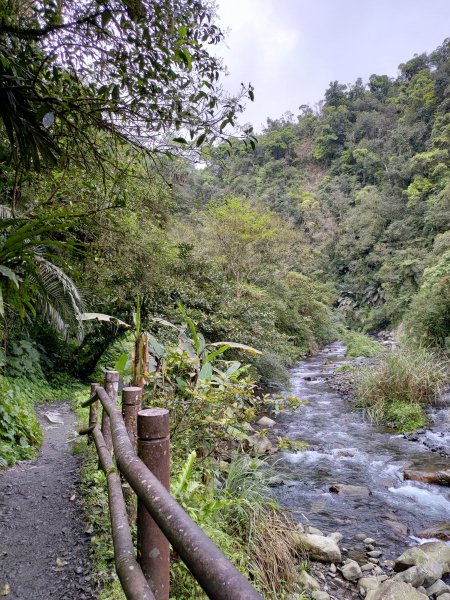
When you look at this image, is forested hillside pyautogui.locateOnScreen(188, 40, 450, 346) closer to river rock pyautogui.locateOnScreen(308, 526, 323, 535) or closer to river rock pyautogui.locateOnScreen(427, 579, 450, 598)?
river rock pyautogui.locateOnScreen(308, 526, 323, 535)

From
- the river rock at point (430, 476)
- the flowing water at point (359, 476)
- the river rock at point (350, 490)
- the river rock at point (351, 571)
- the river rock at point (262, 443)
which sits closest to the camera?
the river rock at point (351, 571)

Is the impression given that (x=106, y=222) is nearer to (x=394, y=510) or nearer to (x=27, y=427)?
(x=27, y=427)

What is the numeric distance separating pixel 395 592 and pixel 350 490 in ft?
8.19

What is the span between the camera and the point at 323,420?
9.15 m

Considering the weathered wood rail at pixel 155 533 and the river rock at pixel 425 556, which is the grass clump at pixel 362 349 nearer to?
the river rock at pixel 425 556

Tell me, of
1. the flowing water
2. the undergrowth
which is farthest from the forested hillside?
the undergrowth

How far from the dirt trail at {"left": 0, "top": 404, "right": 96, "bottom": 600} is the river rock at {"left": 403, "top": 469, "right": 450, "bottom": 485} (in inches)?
196

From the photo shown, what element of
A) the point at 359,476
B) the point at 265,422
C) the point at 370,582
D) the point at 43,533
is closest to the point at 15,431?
the point at 43,533

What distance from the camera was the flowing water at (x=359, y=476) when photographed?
4930mm

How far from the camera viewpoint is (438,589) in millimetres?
3621

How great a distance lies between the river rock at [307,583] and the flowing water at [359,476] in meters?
1.11

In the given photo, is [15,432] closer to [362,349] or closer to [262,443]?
[262,443]

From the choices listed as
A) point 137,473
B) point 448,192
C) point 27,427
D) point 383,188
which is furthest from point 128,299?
point 383,188

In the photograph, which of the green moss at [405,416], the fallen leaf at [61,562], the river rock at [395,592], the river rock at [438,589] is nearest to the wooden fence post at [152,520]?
the fallen leaf at [61,562]
